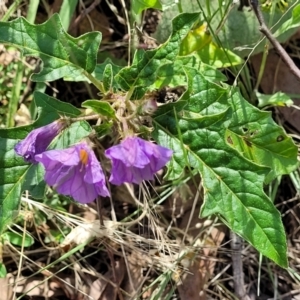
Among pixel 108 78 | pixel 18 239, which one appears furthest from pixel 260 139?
pixel 18 239

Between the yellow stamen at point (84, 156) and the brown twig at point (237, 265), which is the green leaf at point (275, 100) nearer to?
the brown twig at point (237, 265)

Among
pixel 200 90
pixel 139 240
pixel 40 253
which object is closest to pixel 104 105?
pixel 200 90

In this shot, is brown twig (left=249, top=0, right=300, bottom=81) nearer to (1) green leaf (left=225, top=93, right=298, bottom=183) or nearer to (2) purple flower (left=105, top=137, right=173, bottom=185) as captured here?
(1) green leaf (left=225, top=93, right=298, bottom=183)

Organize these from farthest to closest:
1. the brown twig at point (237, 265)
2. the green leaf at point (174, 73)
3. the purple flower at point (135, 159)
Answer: the brown twig at point (237, 265), the green leaf at point (174, 73), the purple flower at point (135, 159)

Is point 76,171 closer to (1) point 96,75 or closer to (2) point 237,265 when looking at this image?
(1) point 96,75

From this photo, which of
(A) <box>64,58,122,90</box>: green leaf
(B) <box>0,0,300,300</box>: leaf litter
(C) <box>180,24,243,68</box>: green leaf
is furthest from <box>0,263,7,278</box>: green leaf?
(C) <box>180,24,243,68</box>: green leaf

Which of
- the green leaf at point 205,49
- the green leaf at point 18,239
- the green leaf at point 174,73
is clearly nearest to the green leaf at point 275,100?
the green leaf at point 205,49
